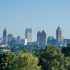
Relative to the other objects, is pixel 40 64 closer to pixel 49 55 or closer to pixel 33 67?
pixel 49 55

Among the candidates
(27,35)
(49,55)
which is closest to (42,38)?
(27,35)

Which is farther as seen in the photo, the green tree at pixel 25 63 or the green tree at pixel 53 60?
the green tree at pixel 53 60

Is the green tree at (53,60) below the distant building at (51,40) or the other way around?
below

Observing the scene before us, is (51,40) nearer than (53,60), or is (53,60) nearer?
(53,60)

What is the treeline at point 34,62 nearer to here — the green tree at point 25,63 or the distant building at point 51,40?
the green tree at point 25,63

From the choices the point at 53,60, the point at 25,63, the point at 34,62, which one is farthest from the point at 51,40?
the point at 25,63

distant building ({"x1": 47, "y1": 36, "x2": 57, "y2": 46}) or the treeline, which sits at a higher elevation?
distant building ({"x1": 47, "y1": 36, "x2": 57, "y2": 46})

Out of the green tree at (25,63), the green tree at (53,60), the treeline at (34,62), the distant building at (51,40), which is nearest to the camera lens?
the green tree at (25,63)

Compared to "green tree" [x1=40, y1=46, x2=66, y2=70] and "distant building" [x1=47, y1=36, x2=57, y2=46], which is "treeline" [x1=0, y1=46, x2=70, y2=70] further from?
"distant building" [x1=47, y1=36, x2=57, y2=46]

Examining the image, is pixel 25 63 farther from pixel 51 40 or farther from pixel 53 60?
pixel 51 40

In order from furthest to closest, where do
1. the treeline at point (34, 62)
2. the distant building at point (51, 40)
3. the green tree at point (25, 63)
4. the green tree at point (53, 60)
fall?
1. the distant building at point (51, 40)
2. the green tree at point (53, 60)
3. the treeline at point (34, 62)
4. the green tree at point (25, 63)

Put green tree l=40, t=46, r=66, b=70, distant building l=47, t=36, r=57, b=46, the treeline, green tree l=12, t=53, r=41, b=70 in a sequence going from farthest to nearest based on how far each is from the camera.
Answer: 1. distant building l=47, t=36, r=57, b=46
2. green tree l=40, t=46, r=66, b=70
3. the treeline
4. green tree l=12, t=53, r=41, b=70

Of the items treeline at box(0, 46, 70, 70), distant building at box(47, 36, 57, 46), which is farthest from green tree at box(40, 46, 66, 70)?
distant building at box(47, 36, 57, 46)

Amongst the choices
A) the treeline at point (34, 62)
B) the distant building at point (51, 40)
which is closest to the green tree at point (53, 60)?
the treeline at point (34, 62)
